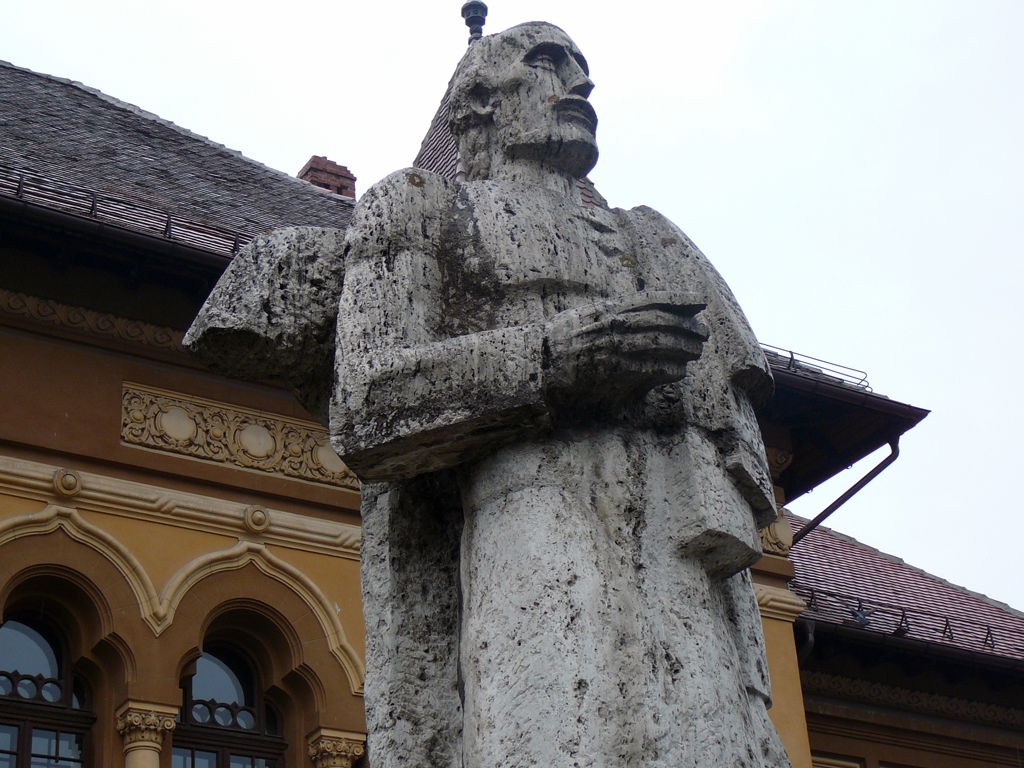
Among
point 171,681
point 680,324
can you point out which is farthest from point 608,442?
point 171,681

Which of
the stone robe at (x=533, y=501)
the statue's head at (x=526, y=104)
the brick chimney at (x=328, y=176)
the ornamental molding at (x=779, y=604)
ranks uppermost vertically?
the brick chimney at (x=328, y=176)

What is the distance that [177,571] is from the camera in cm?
1292

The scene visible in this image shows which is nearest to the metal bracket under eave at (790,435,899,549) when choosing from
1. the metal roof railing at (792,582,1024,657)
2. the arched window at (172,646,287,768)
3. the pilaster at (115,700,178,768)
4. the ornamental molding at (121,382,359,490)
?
the metal roof railing at (792,582,1024,657)

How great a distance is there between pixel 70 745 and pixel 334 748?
6.16 feet

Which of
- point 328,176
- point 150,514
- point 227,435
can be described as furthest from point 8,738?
point 328,176

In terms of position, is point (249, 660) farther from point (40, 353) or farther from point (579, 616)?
point (579, 616)

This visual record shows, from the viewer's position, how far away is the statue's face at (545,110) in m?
4.29

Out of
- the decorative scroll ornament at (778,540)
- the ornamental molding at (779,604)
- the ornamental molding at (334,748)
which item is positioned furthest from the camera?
the decorative scroll ornament at (778,540)

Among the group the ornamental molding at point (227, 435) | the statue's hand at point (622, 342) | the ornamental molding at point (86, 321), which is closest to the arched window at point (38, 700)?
the ornamental molding at point (227, 435)

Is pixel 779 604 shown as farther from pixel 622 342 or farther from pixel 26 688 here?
pixel 622 342

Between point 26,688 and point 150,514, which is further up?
point 150,514

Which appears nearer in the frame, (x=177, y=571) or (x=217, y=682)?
(x=177, y=571)

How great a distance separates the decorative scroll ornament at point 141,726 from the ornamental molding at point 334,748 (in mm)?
1216

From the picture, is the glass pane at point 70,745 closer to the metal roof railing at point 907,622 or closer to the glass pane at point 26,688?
the glass pane at point 26,688
